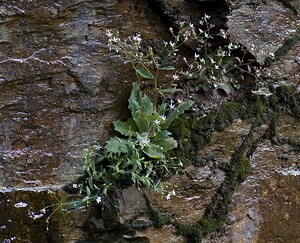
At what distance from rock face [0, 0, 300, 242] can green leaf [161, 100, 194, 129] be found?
10 cm

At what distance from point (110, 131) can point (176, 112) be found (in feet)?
1.19

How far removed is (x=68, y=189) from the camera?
2617 mm

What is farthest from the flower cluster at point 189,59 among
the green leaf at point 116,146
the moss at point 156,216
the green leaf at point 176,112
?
the moss at point 156,216

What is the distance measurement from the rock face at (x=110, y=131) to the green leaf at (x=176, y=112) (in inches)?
4.1

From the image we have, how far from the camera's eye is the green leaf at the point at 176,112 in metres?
2.70

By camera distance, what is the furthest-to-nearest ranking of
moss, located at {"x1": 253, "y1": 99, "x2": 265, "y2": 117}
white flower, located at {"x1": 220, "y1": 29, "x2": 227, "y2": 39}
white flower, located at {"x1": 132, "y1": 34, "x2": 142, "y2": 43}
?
moss, located at {"x1": 253, "y1": 99, "x2": 265, "y2": 117}, white flower, located at {"x1": 220, "y1": 29, "x2": 227, "y2": 39}, white flower, located at {"x1": 132, "y1": 34, "x2": 142, "y2": 43}

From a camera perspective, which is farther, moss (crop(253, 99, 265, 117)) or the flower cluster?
moss (crop(253, 99, 265, 117))

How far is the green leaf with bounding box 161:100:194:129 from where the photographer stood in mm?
2699

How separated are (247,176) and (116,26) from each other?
1.09 m

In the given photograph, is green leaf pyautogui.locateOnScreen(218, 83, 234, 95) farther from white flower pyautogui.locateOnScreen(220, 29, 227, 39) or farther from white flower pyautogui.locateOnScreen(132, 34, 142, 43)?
white flower pyautogui.locateOnScreen(132, 34, 142, 43)

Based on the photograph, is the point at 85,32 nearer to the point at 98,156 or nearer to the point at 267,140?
the point at 98,156

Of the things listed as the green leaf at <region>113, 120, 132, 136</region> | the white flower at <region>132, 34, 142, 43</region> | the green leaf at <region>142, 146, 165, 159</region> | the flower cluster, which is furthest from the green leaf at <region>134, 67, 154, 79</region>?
the green leaf at <region>142, 146, 165, 159</region>

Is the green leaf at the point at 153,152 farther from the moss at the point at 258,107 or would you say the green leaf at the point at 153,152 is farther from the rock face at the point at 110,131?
the moss at the point at 258,107

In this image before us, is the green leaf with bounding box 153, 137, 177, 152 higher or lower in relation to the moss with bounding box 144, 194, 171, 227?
higher
